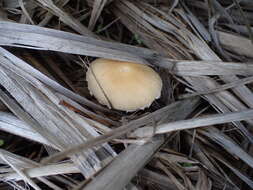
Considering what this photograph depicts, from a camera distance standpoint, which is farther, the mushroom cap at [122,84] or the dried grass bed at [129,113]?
the mushroom cap at [122,84]

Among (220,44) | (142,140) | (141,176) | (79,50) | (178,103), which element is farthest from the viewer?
(220,44)

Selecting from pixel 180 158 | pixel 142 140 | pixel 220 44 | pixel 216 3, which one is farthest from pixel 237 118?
pixel 216 3

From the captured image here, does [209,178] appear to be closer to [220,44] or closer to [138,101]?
[138,101]

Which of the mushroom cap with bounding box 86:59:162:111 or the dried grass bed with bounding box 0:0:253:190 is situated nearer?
the dried grass bed with bounding box 0:0:253:190

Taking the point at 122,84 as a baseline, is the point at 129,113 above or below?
below

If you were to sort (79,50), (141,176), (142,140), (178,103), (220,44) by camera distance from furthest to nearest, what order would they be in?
(220,44)
(178,103)
(79,50)
(141,176)
(142,140)
